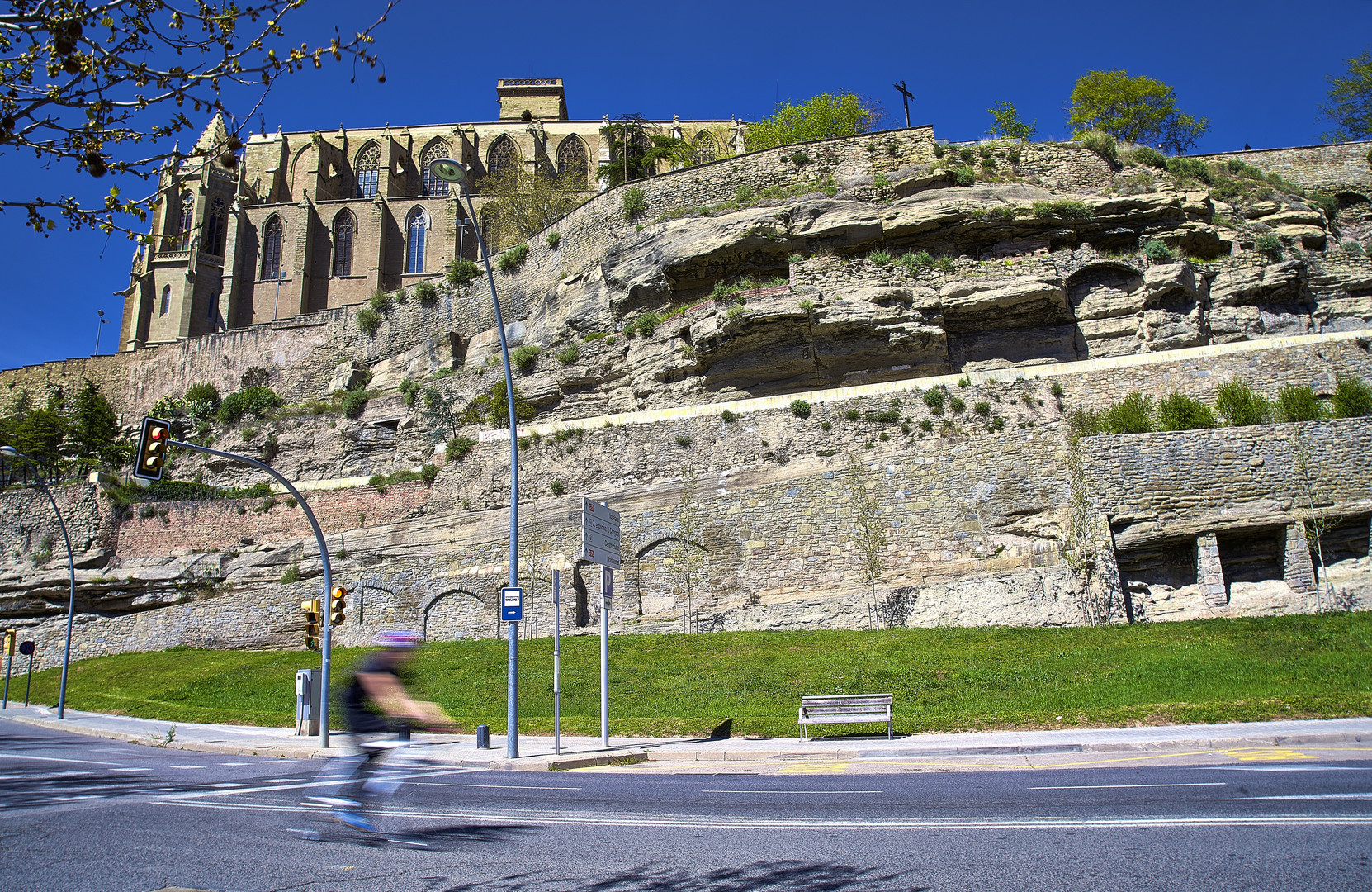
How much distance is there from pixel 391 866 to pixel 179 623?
109 feet

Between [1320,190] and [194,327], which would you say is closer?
[1320,190]

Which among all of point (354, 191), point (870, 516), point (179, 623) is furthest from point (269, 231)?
point (870, 516)

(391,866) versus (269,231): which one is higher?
(269,231)

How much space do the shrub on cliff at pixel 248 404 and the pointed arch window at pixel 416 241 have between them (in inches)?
641

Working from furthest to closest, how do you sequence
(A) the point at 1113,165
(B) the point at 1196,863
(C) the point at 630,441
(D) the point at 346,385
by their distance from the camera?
(D) the point at 346,385, (A) the point at 1113,165, (C) the point at 630,441, (B) the point at 1196,863

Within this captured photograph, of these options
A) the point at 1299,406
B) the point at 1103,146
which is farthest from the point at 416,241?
the point at 1299,406

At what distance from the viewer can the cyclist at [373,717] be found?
7.83m

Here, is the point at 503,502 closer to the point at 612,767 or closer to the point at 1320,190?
the point at 612,767

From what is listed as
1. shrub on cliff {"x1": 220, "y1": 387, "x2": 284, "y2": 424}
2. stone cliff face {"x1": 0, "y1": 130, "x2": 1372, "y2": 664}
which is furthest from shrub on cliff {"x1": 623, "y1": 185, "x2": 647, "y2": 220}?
shrub on cliff {"x1": 220, "y1": 387, "x2": 284, "y2": 424}

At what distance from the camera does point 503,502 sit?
30.7 m

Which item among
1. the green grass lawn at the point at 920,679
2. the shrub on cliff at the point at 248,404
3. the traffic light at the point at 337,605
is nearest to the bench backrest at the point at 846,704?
the green grass lawn at the point at 920,679

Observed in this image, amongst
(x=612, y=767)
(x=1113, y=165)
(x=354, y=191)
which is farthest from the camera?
(x=354, y=191)

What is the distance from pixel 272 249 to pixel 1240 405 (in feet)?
199

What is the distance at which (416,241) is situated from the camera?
6088 cm
